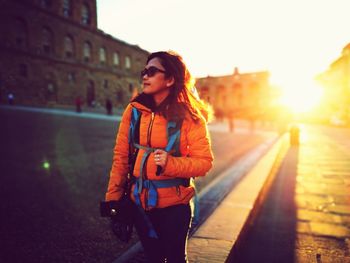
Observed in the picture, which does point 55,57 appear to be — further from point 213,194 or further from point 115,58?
point 213,194

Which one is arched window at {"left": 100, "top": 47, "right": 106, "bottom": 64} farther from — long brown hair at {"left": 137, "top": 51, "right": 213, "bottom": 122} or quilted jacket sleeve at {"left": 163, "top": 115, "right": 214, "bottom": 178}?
quilted jacket sleeve at {"left": 163, "top": 115, "right": 214, "bottom": 178}

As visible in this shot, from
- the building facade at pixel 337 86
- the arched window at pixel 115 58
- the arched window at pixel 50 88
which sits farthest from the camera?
the building facade at pixel 337 86

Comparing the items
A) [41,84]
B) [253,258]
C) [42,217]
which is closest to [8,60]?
[41,84]

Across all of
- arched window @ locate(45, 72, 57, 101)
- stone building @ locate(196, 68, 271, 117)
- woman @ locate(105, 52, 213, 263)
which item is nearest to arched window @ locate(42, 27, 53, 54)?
arched window @ locate(45, 72, 57, 101)

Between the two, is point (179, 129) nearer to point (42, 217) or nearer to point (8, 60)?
point (42, 217)

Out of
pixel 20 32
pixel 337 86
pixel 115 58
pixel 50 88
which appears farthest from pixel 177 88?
pixel 337 86

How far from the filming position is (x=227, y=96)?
5519 centimetres

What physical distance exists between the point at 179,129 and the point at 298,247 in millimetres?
2516

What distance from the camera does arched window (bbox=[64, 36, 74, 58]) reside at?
2464 centimetres

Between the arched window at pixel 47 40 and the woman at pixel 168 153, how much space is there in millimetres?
24462

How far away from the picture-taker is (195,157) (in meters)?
1.64

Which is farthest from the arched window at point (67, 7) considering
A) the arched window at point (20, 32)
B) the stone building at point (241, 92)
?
the stone building at point (241, 92)

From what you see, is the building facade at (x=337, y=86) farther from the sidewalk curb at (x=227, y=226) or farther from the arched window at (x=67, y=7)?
the sidewalk curb at (x=227, y=226)

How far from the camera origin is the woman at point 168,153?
1.63 meters
